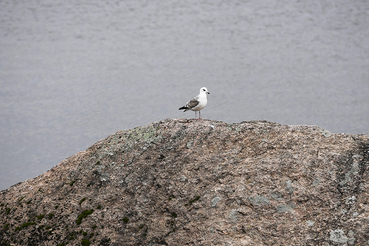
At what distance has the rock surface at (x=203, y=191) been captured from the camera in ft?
25.2

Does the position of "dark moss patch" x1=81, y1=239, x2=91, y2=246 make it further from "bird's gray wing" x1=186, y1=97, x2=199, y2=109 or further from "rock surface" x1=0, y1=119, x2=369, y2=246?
"bird's gray wing" x1=186, y1=97, x2=199, y2=109

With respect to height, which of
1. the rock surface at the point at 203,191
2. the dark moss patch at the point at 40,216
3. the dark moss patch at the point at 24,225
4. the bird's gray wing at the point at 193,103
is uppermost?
the bird's gray wing at the point at 193,103

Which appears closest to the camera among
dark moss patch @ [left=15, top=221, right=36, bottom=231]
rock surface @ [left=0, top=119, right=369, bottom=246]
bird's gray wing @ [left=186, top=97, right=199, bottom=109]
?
rock surface @ [left=0, top=119, right=369, bottom=246]

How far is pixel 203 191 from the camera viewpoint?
8.43 m

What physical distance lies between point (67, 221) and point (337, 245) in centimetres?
616

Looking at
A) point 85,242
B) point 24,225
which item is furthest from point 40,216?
point 85,242

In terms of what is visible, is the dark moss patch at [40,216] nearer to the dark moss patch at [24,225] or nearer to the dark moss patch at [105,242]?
the dark moss patch at [24,225]

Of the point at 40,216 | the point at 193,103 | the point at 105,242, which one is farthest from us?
the point at 193,103

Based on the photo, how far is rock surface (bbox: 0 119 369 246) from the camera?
302 inches

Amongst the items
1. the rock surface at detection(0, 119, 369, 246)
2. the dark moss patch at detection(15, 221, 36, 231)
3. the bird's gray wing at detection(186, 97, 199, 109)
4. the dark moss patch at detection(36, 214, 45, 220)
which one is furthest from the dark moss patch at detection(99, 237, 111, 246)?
the bird's gray wing at detection(186, 97, 199, 109)

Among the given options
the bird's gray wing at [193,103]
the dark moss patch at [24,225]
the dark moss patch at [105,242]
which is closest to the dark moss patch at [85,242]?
the dark moss patch at [105,242]

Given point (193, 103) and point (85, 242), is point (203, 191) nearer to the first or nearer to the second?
point (85, 242)

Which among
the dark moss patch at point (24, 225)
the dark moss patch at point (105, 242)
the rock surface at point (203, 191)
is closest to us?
the rock surface at point (203, 191)

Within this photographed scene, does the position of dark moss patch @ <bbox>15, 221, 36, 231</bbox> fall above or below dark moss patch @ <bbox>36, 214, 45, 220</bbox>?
below
